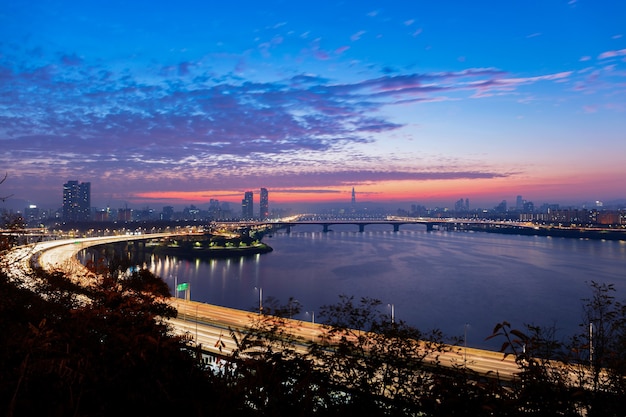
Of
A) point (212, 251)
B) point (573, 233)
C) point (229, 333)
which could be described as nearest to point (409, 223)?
point (573, 233)

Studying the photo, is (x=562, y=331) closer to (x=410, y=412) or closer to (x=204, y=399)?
(x=410, y=412)

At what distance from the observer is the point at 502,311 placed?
15180 mm

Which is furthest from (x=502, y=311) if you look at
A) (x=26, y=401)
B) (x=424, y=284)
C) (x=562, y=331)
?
(x=26, y=401)

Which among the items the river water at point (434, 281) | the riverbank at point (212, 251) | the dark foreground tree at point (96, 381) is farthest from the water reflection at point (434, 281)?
the dark foreground tree at point (96, 381)

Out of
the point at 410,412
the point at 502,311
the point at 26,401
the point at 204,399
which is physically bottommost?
the point at 502,311

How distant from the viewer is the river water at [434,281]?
14594 mm

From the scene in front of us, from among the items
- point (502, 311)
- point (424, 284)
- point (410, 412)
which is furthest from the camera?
point (424, 284)

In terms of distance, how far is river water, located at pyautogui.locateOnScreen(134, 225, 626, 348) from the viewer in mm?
14594

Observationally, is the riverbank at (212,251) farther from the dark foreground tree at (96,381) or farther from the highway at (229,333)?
the dark foreground tree at (96,381)

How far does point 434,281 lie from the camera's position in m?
20.8

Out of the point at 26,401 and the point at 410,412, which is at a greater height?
the point at 26,401

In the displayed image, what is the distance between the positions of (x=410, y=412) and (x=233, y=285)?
18.7 metres

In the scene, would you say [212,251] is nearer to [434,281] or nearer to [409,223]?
[434,281]

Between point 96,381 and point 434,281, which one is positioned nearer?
point 96,381
